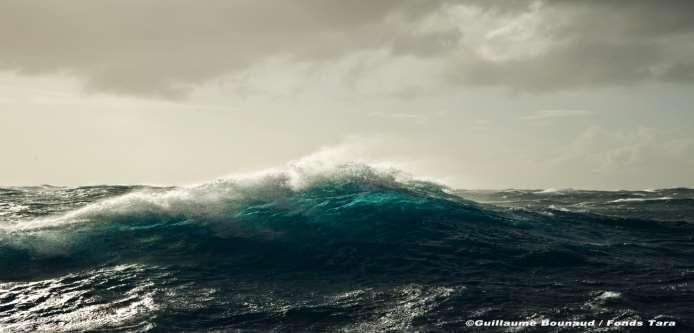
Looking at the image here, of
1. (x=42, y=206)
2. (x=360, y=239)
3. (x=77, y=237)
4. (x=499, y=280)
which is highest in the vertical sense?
(x=42, y=206)

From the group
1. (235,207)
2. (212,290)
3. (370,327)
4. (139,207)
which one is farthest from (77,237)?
(370,327)

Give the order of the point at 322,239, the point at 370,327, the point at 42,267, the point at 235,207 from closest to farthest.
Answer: the point at 370,327
the point at 42,267
the point at 322,239
the point at 235,207

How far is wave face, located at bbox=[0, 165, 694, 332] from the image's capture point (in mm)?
12367

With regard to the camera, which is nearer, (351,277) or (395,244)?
(351,277)

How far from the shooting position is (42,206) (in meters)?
30.5

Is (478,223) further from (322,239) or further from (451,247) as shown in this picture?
(322,239)

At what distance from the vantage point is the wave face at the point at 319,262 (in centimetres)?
1237

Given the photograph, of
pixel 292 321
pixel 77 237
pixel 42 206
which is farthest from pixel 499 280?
pixel 42 206

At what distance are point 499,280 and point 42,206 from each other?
2932cm

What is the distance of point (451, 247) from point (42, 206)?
26768 millimetres

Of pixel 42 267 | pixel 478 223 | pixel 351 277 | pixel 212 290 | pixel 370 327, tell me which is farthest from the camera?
pixel 478 223

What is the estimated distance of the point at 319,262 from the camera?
58.8 ft

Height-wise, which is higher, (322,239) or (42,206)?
(42,206)

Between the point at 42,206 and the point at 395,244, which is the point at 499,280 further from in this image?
the point at 42,206
